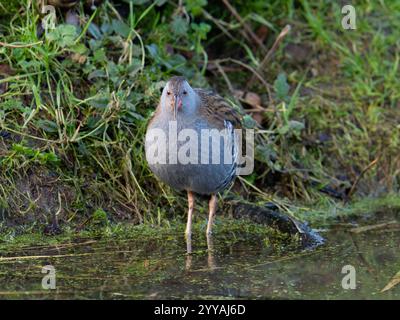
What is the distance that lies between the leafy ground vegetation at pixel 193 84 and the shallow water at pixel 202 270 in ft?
2.05

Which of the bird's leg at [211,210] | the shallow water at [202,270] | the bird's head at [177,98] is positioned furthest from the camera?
the bird's leg at [211,210]

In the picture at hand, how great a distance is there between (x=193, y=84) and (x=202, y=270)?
2288 millimetres

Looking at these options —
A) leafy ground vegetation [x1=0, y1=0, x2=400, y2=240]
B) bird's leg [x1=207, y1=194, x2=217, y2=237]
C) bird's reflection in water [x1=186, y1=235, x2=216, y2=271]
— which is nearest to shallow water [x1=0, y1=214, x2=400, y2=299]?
bird's reflection in water [x1=186, y1=235, x2=216, y2=271]

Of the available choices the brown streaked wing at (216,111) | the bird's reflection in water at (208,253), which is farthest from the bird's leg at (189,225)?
the brown streaked wing at (216,111)

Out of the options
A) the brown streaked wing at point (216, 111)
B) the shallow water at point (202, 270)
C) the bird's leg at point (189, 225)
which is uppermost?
the brown streaked wing at point (216, 111)

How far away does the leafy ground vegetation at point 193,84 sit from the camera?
582 centimetres

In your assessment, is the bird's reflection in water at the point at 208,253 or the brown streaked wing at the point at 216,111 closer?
the bird's reflection in water at the point at 208,253

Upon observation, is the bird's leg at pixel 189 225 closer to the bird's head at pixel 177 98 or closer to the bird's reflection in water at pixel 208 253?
the bird's reflection in water at pixel 208 253

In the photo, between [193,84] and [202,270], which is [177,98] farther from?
[193,84]

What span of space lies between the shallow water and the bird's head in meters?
0.85

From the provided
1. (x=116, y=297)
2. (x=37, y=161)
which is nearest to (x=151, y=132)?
(x=37, y=161)

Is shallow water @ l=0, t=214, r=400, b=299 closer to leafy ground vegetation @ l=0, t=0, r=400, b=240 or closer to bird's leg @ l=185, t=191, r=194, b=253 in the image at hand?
bird's leg @ l=185, t=191, r=194, b=253

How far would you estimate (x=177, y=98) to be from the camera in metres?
5.29

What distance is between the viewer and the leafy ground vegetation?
5.82 meters
